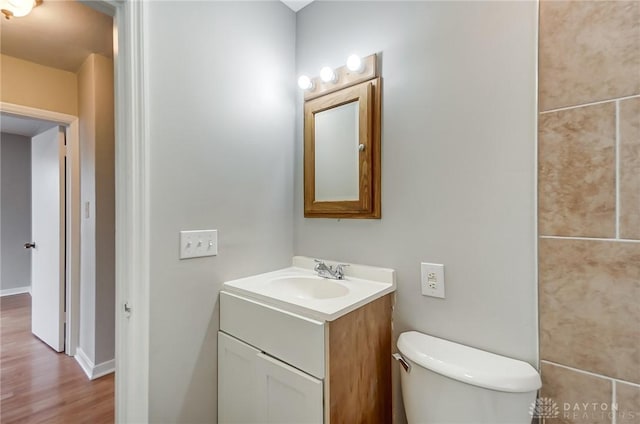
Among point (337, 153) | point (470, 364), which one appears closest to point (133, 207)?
point (337, 153)

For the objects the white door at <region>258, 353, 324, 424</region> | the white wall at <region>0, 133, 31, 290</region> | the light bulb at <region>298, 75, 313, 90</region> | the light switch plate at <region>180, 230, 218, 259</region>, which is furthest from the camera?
the white wall at <region>0, 133, 31, 290</region>

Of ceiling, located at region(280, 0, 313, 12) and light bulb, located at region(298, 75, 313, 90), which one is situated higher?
ceiling, located at region(280, 0, 313, 12)

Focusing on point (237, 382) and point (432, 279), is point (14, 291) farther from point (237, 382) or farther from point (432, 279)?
point (432, 279)

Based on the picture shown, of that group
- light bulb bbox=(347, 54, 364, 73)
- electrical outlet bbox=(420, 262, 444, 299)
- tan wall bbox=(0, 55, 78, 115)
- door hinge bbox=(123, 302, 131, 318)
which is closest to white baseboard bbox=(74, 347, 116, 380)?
door hinge bbox=(123, 302, 131, 318)

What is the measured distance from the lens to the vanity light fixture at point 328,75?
4.57 ft

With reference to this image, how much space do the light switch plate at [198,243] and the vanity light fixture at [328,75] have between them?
0.92 m

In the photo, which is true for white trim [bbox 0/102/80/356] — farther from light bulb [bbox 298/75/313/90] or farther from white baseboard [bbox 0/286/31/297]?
white baseboard [bbox 0/286/31/297]

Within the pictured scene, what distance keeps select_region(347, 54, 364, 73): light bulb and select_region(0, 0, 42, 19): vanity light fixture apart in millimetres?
1719

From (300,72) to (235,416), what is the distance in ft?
5.74

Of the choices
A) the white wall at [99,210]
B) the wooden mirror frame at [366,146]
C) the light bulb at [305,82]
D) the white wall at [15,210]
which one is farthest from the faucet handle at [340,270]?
the white wall at [15,210]

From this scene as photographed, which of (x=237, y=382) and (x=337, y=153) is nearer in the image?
(x=237, y=382)

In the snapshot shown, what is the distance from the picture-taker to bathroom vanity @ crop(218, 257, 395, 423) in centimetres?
92

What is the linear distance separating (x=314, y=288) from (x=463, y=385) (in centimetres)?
71

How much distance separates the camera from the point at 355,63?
1305 millimetres
